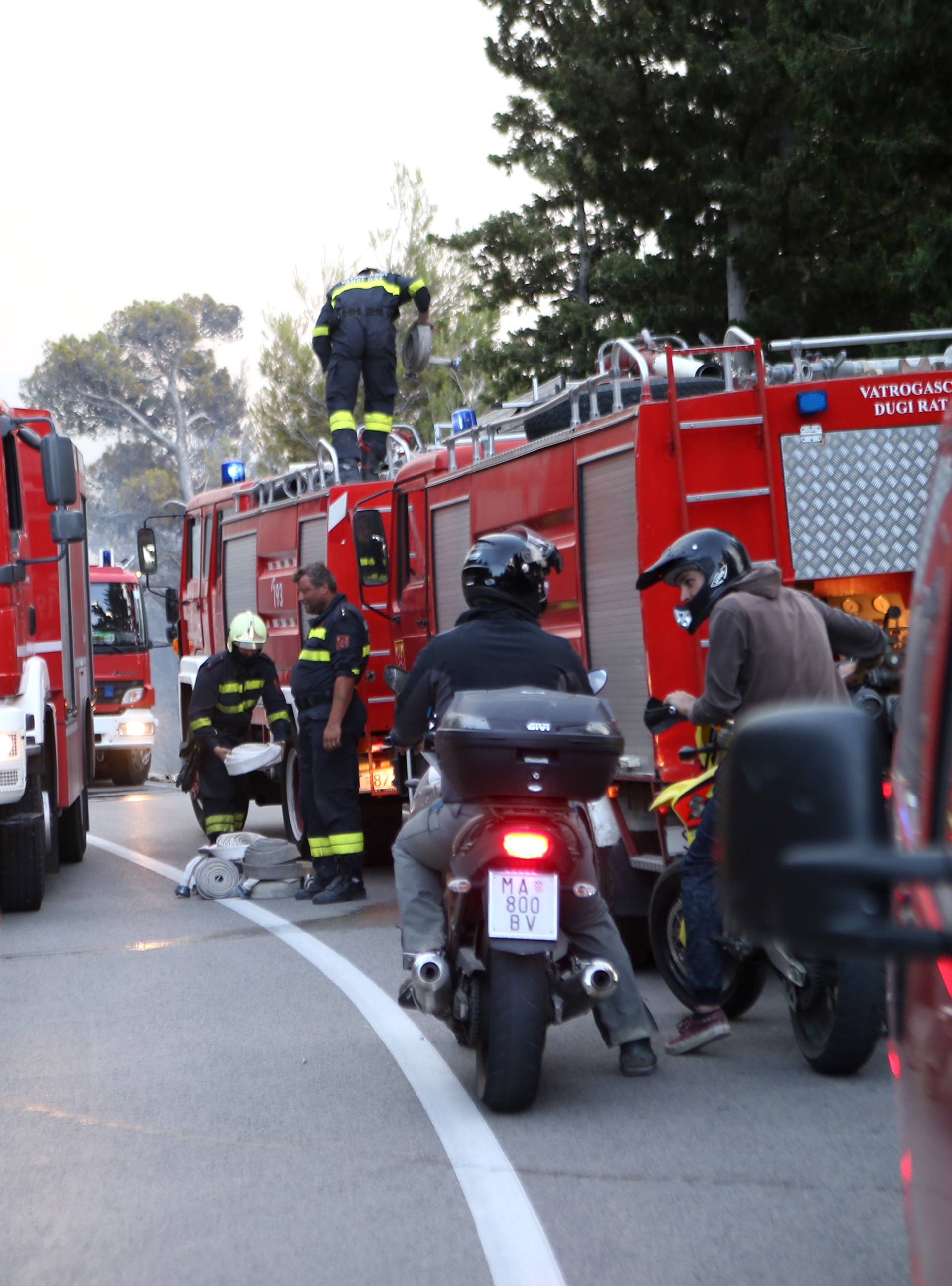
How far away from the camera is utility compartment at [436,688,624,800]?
5.31 meters

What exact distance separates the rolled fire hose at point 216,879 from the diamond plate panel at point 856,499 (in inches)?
198

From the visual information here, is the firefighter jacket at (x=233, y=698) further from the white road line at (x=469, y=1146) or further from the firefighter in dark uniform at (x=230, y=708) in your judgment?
the white road line at (x=469, y=1146)

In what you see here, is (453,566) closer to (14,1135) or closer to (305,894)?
(305,894)

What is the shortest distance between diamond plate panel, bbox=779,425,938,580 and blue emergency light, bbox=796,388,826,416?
0.39ft

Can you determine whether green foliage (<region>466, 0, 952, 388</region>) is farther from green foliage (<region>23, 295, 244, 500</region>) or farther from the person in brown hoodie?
green foliage (<region>23, 295, 244, 500</region>)

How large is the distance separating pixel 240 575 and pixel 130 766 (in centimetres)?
1222

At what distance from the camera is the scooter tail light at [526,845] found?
5398 mm

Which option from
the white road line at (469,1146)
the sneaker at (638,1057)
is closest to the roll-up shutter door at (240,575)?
the white road line at (469,1146)

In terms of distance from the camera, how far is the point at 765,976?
6551 millimetres

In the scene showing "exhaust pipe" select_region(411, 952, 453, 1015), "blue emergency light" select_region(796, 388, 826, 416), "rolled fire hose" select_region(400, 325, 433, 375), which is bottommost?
"exhaust pipe" select_region(411, 952, 453, 1015)

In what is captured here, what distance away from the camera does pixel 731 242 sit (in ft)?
64.0

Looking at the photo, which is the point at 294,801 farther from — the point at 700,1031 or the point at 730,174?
the point at 730,174

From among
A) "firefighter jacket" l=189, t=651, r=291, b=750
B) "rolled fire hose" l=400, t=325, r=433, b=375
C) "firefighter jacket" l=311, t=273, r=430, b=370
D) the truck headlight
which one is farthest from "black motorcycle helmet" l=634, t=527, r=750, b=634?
the truck headlight

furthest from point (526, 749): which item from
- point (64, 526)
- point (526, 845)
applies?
point (64, 526)
